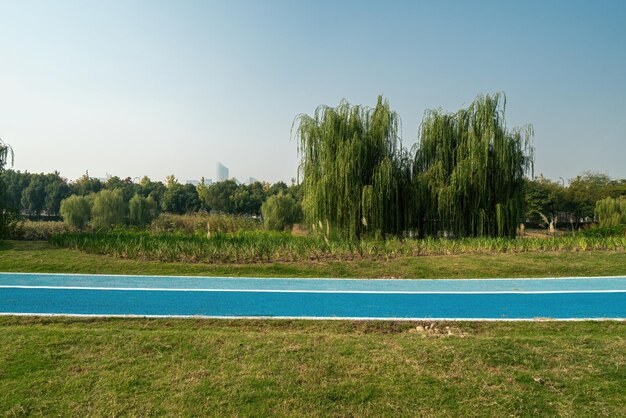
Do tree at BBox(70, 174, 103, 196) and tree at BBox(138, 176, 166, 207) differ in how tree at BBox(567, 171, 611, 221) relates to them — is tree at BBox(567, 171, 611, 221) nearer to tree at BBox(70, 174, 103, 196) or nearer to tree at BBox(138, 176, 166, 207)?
tree at BBox(138, 176, 166, 207)

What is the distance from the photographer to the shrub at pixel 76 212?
2820cm

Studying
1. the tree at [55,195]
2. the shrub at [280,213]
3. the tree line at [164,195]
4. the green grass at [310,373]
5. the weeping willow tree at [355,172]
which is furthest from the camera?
the tree at [55,195]

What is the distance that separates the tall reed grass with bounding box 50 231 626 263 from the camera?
10.6 m

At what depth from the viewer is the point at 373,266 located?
984cm

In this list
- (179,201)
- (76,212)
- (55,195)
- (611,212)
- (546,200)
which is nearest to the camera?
(611,212)

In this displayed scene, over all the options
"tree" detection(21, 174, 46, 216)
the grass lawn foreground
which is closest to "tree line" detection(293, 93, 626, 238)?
the grass lawn foreground

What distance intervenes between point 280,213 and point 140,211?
12.2m

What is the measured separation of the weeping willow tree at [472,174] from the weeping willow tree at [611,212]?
16.0 meters

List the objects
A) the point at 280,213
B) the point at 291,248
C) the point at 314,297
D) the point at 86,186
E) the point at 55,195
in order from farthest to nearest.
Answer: the point at 86,186
the point at 55,195
the point at 280,213
the point at 291,248
the point at 314,297

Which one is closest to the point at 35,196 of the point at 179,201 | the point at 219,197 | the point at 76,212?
the point at 179,201

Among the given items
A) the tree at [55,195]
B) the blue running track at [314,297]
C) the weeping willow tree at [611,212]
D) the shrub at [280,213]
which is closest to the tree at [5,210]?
the blue running track at [314,297]

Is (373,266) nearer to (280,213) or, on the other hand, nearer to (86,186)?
(280,213)

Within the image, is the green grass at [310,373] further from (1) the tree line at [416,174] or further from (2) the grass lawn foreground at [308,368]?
(1) the tree line at [416,174]

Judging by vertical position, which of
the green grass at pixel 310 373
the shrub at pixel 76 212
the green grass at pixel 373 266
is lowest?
the green grass at pixel 310 373
